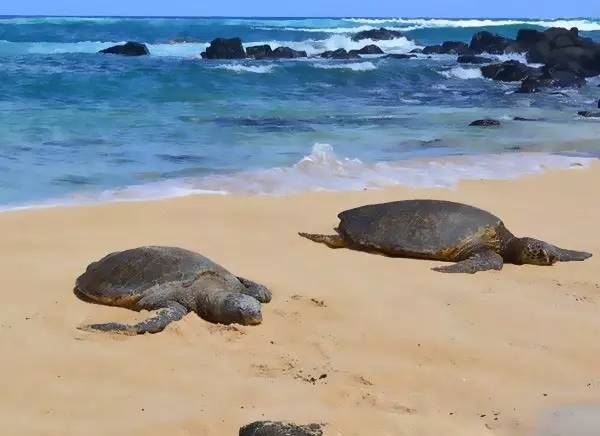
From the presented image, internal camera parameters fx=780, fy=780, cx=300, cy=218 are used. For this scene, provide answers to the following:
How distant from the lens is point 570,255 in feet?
19.7

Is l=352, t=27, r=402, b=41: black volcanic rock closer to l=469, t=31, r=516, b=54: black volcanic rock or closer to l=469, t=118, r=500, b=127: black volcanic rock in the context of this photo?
l=469, t=31, r=516, b=54: black volcanic rock

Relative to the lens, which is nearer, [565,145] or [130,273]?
[130,273]

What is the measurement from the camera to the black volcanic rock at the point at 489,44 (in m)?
45.1

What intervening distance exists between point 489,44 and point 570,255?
4245 centimetres

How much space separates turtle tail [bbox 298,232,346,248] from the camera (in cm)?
635

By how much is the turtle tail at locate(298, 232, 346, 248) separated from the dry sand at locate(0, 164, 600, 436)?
0.12 meters

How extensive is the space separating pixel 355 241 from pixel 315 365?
2324 millimetres

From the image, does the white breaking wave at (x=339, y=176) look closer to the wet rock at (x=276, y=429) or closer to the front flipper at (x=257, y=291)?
the front flipper at (x=257, y=291)

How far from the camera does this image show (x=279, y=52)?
4231 cm

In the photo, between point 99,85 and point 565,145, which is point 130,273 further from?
point 99,85

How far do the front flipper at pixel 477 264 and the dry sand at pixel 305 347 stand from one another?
0.10 metres

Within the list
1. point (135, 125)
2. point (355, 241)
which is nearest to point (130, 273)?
point (355, 241)

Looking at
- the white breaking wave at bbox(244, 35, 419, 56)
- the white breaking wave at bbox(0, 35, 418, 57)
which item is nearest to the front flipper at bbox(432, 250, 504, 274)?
the white breaking wave at bbox(0, 35, 418, 57)

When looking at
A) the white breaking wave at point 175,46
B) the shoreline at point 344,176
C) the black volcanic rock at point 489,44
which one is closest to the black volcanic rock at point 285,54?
the white breaking wave at point 175,46
